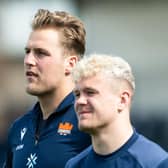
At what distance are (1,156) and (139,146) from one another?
469 cm

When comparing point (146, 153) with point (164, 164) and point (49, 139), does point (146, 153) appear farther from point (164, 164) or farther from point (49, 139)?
point (49, 139)

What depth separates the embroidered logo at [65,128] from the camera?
4402mm

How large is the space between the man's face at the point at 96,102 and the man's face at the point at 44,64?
0.51 meters

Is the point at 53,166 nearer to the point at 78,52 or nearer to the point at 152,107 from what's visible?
the point at 78,52

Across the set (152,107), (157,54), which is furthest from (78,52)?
(157,54)

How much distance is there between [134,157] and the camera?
12.6 ft

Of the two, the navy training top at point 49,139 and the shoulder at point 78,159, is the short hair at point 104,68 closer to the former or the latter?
the shoulder at point 78,159

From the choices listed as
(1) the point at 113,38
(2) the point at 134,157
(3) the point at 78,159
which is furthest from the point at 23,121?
(1) the point at 113,38

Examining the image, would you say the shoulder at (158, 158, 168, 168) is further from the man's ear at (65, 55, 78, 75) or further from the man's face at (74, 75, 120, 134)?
the man's ear at (65, 55, 78, 75)

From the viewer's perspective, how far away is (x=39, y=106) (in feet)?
15.3

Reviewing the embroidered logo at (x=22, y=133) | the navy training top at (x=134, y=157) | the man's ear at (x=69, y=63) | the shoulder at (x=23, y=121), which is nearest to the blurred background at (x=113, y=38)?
the shoulder at (x=23, y=121)

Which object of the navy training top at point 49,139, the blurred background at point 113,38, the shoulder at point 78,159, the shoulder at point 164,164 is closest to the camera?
the shoulder at point 164,164

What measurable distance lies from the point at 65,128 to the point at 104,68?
0.58 m

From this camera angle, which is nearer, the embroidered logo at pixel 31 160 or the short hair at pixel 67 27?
the embroidered logo at pixel 31 160
